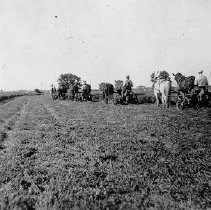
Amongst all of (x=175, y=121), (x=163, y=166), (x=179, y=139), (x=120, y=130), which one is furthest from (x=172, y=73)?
(x=163, y=166)

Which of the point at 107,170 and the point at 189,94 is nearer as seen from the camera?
the point at 107,170

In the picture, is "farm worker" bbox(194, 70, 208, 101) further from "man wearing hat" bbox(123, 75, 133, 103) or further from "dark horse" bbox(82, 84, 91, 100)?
"dark horse" bbox(82, 84, 91, 100)

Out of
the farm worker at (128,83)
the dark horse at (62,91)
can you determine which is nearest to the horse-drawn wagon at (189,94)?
the farm worker at (128,83)

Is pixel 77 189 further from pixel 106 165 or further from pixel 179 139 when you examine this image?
pixel 179 139

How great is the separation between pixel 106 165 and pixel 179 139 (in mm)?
3047

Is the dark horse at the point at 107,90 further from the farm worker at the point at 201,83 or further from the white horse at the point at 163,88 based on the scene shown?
the farm worker at the point at 201,83

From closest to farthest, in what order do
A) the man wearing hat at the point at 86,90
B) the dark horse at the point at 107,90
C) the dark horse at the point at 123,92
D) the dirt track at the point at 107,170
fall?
the dirt track at the point at 107,170 → the dark horse at the point at 123,92 → the dark horse at the point at 107,90 → the man wearing hat at the point at 86,90

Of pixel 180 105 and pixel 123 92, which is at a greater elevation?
pixel 123 92

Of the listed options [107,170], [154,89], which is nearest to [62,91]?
[154,89]

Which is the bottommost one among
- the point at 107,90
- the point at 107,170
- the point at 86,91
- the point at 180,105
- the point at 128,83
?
the point at 107,170

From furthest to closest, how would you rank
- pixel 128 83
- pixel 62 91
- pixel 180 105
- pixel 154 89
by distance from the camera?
pixel 62 91, pixel 128 83, pixel 154 89, pixel 180 105

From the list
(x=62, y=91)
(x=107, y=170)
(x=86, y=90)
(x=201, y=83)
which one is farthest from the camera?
(x=62, y=91)

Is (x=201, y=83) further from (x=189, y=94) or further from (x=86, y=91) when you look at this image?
(x=86, y=91)

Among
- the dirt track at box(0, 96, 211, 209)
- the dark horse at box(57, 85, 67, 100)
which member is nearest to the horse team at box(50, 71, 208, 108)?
the dark horse at box(57, 85, 67, 100)
